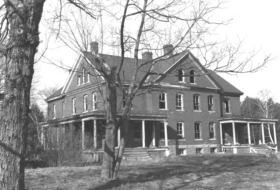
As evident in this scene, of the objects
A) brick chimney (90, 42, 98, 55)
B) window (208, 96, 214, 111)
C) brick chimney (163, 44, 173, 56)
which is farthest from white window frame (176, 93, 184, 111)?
brick chimney (163, 44, 173, 56)

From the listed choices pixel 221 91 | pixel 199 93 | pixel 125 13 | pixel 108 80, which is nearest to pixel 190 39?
pixel 125 13

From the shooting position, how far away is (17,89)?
475 cm

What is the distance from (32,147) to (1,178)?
13294 mm

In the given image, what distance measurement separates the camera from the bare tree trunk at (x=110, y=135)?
999cm

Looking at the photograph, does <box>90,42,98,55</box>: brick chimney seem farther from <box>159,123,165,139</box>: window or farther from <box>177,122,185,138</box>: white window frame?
<box>177,122,185,138</box>: white window frame

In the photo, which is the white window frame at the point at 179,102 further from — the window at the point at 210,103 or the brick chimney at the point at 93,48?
the brick chimney at the point at 93,48

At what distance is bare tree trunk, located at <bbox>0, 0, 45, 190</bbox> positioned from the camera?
4594 millimetres

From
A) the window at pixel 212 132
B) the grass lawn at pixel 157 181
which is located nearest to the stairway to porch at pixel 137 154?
the window at pixel 212 132

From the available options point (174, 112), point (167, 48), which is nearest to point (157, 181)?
point (167, 48)

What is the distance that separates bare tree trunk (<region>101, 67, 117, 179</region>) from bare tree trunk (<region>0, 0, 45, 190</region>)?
5400 millimetres

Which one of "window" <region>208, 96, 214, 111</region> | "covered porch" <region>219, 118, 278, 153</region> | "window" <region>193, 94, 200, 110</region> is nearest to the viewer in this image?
"covered porch" <region>219, 118, 278, 153</region>

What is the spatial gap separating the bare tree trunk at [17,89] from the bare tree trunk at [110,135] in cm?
540

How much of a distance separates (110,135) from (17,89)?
18.8 feet

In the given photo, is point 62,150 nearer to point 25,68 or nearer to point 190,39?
point 190,39
